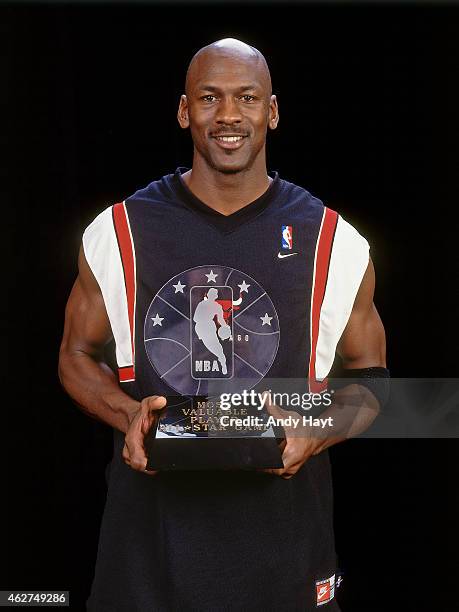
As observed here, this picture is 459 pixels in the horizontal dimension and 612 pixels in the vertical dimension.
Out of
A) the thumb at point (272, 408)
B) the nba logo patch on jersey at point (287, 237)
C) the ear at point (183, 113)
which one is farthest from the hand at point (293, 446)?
the ear at point (183, 113)

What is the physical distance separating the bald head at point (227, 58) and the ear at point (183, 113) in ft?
0.12

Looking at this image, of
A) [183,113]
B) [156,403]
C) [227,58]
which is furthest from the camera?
[183,113]

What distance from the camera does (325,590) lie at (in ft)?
10.1

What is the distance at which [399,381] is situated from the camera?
329cm

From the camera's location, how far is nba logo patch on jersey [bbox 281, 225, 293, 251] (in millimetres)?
3072

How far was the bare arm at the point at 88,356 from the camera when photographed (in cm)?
305

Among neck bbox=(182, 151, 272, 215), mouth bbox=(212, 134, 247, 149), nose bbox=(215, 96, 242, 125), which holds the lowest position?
neck bbox=(182, 151, 272, 215)

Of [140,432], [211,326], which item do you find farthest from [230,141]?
[140,432]

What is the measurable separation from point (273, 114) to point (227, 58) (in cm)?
20

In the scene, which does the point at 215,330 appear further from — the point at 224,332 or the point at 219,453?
the point at 219,453

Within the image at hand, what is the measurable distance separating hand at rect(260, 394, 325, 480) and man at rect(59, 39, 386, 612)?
0.4 inches

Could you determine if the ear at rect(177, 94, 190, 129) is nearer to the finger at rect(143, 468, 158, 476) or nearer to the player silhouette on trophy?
the player silhouette on trophy

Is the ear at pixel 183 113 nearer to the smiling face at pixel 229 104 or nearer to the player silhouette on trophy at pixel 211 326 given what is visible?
the smiling face at pixel 229 104

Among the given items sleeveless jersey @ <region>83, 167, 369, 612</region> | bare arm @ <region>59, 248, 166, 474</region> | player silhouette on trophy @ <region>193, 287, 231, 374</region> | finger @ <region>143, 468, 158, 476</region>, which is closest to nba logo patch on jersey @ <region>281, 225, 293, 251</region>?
sleeveless jersey @ <region>83, 167, 369, 612</region>
